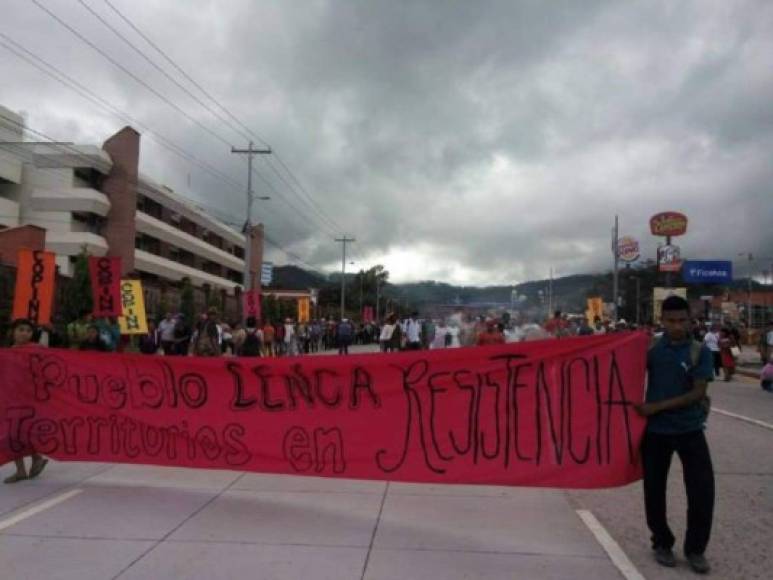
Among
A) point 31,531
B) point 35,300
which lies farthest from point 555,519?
point 35,300

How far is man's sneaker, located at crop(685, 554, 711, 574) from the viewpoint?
4.71 m

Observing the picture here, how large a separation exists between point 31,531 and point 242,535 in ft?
5.06

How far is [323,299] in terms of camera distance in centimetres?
11788

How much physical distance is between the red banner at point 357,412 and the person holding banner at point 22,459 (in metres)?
0.21

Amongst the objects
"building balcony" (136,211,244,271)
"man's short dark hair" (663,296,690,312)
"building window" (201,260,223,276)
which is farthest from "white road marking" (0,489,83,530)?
"building window" (201,260,223,276)

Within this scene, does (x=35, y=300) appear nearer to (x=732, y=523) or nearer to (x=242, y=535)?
(x=242, y=535)

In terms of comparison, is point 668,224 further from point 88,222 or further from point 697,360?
point 697,360

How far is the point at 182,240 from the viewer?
74.8m

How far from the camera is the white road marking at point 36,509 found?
573 centimetres

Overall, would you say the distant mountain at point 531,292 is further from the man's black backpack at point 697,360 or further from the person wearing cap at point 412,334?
the man's black backpack at point 697,360

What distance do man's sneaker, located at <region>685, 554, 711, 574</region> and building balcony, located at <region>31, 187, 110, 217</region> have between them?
56.2 metres

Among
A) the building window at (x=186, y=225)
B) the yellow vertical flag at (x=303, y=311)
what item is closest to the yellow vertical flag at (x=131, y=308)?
the yellow vertical flag at (x=303, y=311)

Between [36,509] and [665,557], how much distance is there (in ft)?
15.8

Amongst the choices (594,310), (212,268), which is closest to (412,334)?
(594,310)
